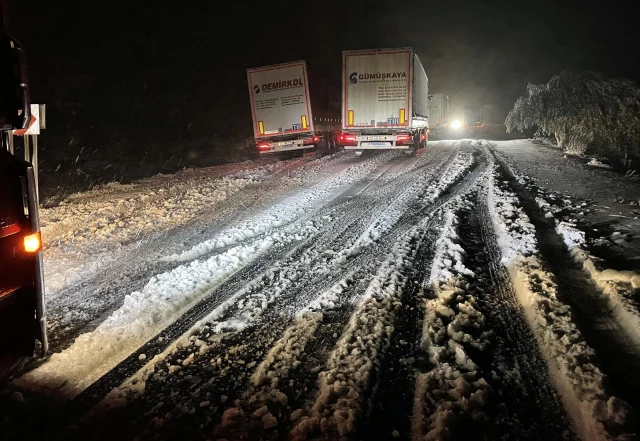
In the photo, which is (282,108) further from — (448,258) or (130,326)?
(130,326)

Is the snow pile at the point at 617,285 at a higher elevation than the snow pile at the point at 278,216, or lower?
lower

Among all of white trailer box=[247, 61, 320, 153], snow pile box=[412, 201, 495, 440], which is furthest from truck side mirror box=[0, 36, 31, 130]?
white trailer box=[247, 61, 320, 153]

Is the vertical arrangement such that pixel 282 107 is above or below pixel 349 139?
above

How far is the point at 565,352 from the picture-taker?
9.57 feet

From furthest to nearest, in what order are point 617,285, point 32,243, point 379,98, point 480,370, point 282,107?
point 282,107 < point 379,98 < point 617,285 < point 480,370 < point 32,243

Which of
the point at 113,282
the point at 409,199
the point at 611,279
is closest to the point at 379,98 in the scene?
the point at 409,199

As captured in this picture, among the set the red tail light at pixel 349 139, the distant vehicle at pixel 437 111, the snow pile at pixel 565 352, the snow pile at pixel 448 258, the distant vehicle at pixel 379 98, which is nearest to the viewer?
the snow pile at pixel 565 352

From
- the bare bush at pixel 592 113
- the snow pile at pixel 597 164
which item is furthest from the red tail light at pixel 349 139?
the bare bush at pixel 592 113

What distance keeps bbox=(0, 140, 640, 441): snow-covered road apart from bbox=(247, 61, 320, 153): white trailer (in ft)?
37.7

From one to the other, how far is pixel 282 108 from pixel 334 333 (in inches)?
624

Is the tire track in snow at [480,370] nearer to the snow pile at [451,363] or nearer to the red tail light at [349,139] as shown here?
the snow pile at [451,363]

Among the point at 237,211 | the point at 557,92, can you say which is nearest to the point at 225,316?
the point at 237,211

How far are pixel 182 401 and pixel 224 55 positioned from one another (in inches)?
1731

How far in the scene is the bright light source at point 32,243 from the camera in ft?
8.52
